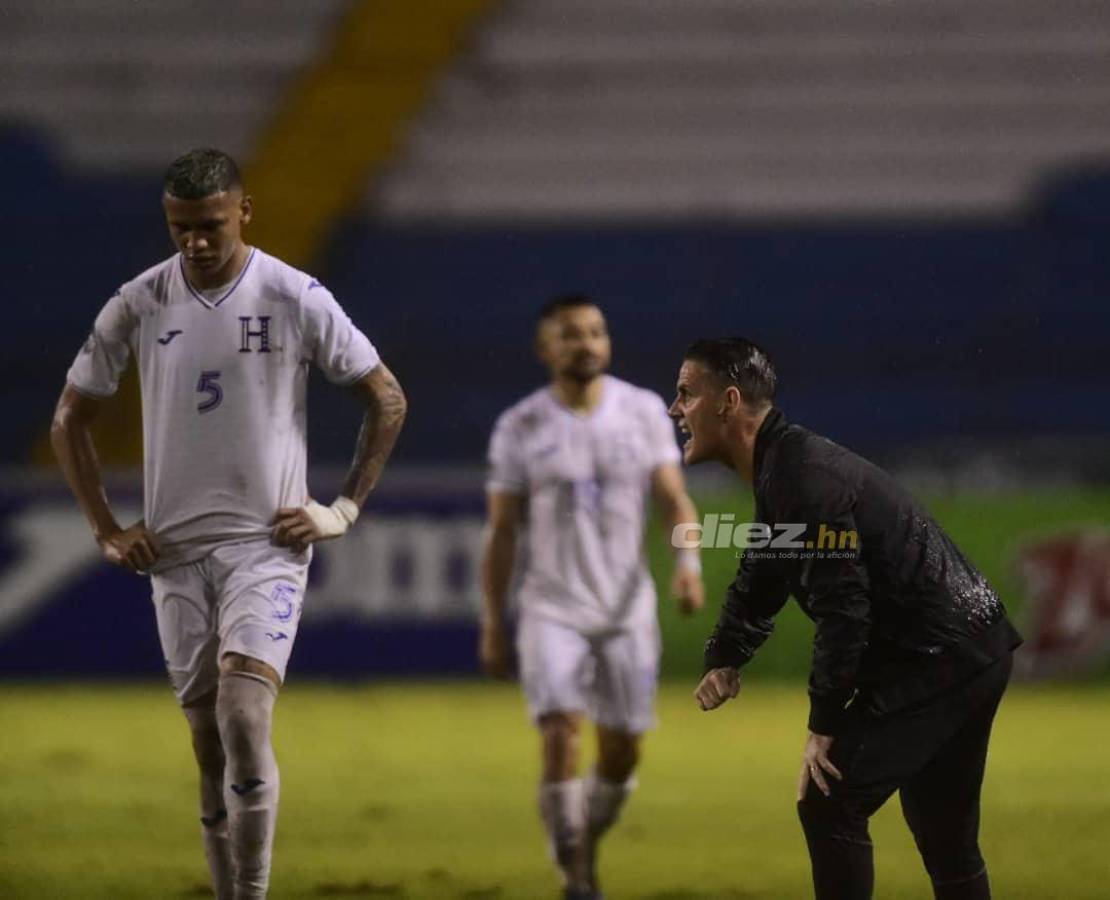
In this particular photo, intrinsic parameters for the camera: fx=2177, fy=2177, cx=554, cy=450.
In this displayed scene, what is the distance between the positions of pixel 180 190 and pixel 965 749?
244 centimetres

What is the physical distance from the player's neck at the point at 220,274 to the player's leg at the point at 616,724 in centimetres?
226

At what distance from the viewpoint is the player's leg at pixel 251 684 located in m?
5.58

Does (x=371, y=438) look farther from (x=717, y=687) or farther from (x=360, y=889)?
(x=360, y=889)

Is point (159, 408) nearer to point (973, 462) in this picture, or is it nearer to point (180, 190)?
point (180, 190)

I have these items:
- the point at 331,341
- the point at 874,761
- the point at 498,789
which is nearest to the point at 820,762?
the point at 874,761

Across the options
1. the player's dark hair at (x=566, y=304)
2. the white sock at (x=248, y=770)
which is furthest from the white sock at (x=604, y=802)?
the white sock at (x=248, y=770)

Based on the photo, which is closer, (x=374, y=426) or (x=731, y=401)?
(x=731, y=401)

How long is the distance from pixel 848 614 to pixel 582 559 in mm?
2663

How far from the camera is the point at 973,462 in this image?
1560 centimetres

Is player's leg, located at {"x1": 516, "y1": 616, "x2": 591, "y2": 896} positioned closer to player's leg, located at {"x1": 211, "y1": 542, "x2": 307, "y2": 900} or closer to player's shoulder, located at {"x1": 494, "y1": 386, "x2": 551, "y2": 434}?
player's shoulder, located at {"x1": 494, "y1": 386, "x2": 551, "y2": 434}

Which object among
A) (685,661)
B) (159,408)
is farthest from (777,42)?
(159,408)

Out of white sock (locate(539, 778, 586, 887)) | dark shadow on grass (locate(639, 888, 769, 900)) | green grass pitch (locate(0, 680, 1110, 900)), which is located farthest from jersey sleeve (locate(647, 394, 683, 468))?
dark shadow on grass (locate(639, 888, 769, 900))

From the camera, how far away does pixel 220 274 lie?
228 inches

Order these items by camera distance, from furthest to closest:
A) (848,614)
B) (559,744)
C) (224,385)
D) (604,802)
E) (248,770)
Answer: (604,802)
(559,744)
(224,385)
(248,770)
(848,614)
